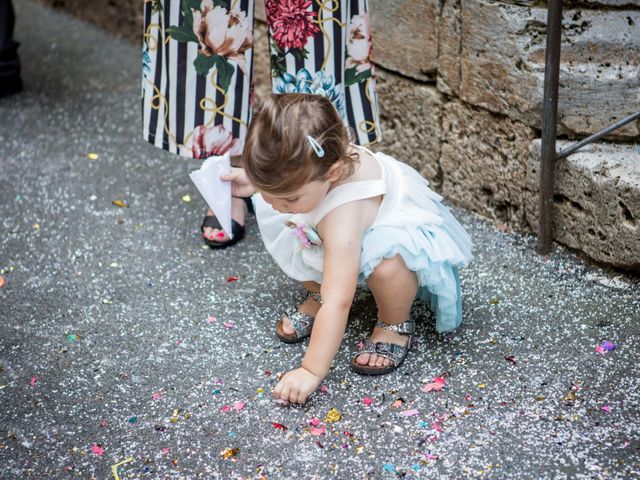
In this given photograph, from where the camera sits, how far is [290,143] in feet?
5.41

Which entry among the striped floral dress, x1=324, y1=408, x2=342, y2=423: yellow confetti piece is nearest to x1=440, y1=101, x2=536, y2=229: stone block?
the striped floral dress

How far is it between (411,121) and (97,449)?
4.77 ft

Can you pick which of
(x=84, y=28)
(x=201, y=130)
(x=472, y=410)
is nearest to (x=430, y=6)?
(x=201, y=130)

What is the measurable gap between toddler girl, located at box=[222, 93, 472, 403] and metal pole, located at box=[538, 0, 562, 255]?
0.36 metres

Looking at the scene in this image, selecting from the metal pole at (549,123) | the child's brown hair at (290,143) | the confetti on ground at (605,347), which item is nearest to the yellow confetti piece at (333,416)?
the child's brown hair at (290,143)

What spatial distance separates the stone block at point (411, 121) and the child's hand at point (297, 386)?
42.7 inches

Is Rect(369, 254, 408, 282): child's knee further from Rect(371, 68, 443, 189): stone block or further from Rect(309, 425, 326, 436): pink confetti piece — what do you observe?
Rect(371, 68, 443, 189): stone block

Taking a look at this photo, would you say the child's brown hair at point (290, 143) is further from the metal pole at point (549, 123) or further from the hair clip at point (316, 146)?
the metal pole at point (549, 123)

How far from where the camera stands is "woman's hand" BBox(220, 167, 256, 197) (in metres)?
2.27

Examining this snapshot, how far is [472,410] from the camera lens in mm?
1765

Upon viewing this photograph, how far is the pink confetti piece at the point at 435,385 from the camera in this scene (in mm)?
1839

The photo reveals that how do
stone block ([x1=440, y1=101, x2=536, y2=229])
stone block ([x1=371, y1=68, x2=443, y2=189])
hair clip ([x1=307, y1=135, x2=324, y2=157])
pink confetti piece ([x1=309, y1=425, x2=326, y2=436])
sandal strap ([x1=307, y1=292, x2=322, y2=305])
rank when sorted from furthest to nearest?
stone block ([x1=371, y1=68, x2=443, y2=189]), stone block ([x1=440, y1=101, x2=536, y2=229]), sandal strap ([x1=307, y1=292, x2=322, y2=305]), pink confetti piece ([x1=309, y1=425, x2=326, y2=436]), hair clip ([x1=307, y1=135, x2=324, y2=157])

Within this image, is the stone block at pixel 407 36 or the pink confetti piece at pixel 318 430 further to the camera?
the stone block at pixel 407 36

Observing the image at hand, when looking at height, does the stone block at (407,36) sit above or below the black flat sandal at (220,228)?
→ above
